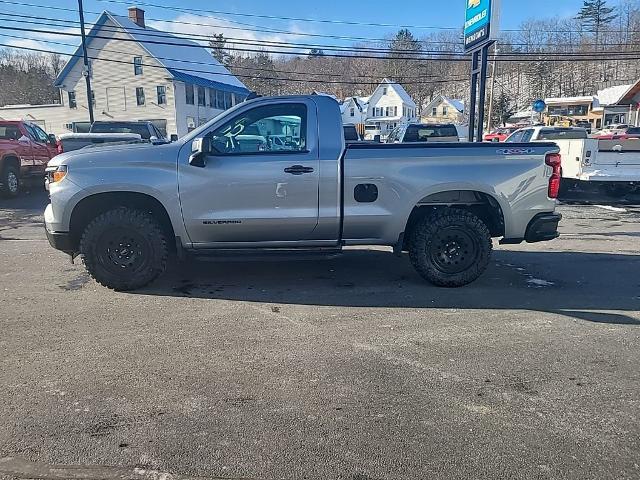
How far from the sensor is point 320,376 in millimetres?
3588

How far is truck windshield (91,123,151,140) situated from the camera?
16.3 m

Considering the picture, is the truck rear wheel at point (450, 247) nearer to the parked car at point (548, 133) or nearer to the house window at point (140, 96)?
the parked car at point (548, 133)

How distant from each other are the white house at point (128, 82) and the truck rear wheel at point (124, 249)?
34.2 m

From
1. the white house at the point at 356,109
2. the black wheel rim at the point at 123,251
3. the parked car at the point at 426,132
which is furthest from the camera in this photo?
the white house at the point at 356,109

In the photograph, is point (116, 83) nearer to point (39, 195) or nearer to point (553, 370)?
point (39, 195)

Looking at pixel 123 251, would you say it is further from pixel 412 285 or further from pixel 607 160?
pixel 607 160

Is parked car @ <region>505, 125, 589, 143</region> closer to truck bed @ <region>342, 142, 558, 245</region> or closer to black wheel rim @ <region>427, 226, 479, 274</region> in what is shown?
truck bed @ <region>342, 142, 558, 245</region>

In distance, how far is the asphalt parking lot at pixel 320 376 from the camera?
269 centimetres

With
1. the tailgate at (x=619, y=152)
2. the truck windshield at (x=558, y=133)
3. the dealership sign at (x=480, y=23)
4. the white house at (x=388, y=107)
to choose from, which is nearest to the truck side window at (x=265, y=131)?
the dealership sign at (x=480, y=23)

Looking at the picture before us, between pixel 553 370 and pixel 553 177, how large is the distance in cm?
252

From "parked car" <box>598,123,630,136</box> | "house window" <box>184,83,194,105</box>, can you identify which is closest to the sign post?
"parked car" <box>598,123,630,136</box>

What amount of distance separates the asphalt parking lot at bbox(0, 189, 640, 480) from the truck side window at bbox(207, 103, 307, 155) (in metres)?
1.54

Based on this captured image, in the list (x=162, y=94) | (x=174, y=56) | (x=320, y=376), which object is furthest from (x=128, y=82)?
(x=320, y=376)

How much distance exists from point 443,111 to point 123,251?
91888 mm
